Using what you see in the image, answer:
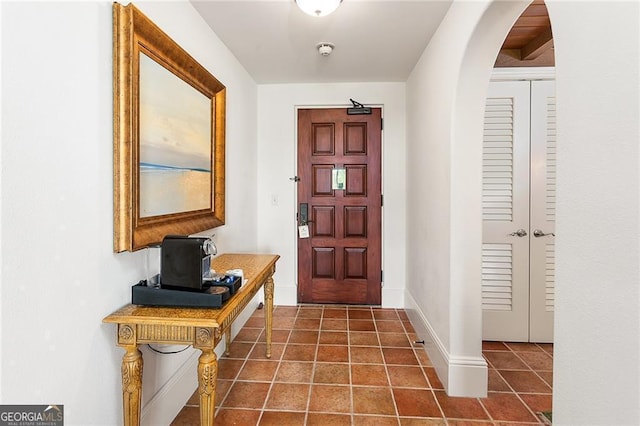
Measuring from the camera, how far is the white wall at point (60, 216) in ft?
3.07

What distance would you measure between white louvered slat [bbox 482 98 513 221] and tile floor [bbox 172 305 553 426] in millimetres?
1104

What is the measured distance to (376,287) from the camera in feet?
11.8

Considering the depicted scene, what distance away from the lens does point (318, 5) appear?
1863 millimetres

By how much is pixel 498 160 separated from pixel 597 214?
1916 mm

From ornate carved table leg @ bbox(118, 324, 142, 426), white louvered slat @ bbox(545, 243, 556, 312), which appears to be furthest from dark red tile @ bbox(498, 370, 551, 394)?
ornate carved table leg @ bbox(118, 324, 142, 426)

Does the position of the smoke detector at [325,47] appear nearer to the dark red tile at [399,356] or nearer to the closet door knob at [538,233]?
the closet door knob at [538,233]

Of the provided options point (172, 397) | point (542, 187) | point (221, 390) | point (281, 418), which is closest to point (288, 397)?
point (281, 418)

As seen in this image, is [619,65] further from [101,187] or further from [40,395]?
[40,395]

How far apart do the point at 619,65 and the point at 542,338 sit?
2.55m

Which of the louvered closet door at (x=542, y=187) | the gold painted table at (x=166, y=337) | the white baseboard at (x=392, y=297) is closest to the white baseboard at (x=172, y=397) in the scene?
the gold painted table at (x=166, y=337)

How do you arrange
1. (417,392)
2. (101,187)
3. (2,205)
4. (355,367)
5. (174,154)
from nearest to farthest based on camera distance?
(2,205) → (101,187) → (174,154) → (417,392) → (355,367)

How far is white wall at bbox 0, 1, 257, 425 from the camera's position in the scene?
0.94 metres

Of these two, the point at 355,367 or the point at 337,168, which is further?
the point at 337,168

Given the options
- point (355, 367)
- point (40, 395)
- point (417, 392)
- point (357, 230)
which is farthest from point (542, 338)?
point (40, 395)
